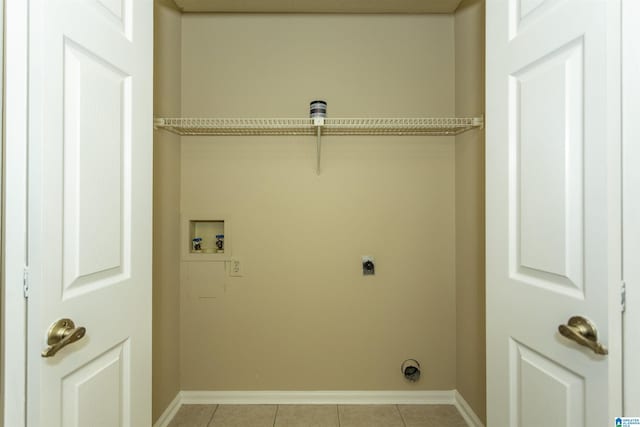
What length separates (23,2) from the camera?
2.53 feet

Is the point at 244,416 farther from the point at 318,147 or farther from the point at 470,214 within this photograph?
the point at 470,214

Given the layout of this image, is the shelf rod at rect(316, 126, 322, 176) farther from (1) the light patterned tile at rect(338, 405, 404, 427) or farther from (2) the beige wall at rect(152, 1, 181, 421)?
(1) the light patterned tile at rect(338, 405, 404, 427)

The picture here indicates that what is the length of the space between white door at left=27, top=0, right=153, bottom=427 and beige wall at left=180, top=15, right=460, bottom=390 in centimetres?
109

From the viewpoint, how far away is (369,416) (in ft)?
7.04

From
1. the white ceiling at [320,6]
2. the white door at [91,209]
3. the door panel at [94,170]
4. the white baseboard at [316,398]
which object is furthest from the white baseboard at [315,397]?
the white ceiling at [320,6]

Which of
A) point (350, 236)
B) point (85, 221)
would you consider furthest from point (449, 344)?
point (85, 221)

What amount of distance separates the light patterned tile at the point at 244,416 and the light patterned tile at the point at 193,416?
46mm

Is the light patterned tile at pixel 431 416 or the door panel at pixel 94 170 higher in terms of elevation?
the door panel at pixel 94 170

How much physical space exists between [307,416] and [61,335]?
1707mm

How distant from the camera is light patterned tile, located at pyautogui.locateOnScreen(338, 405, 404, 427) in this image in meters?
2.07

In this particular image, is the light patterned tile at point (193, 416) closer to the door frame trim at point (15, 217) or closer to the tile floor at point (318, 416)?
the tile floor at point (318, 416)

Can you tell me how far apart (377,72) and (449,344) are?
6.02ft

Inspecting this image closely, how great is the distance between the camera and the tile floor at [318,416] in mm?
2068

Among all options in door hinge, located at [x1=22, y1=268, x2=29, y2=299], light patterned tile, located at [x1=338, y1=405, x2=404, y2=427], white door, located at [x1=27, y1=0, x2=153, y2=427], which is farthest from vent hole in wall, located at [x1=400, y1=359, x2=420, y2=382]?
door hinge, located at [x1=22, y1=268, x2=29, y2=299]
